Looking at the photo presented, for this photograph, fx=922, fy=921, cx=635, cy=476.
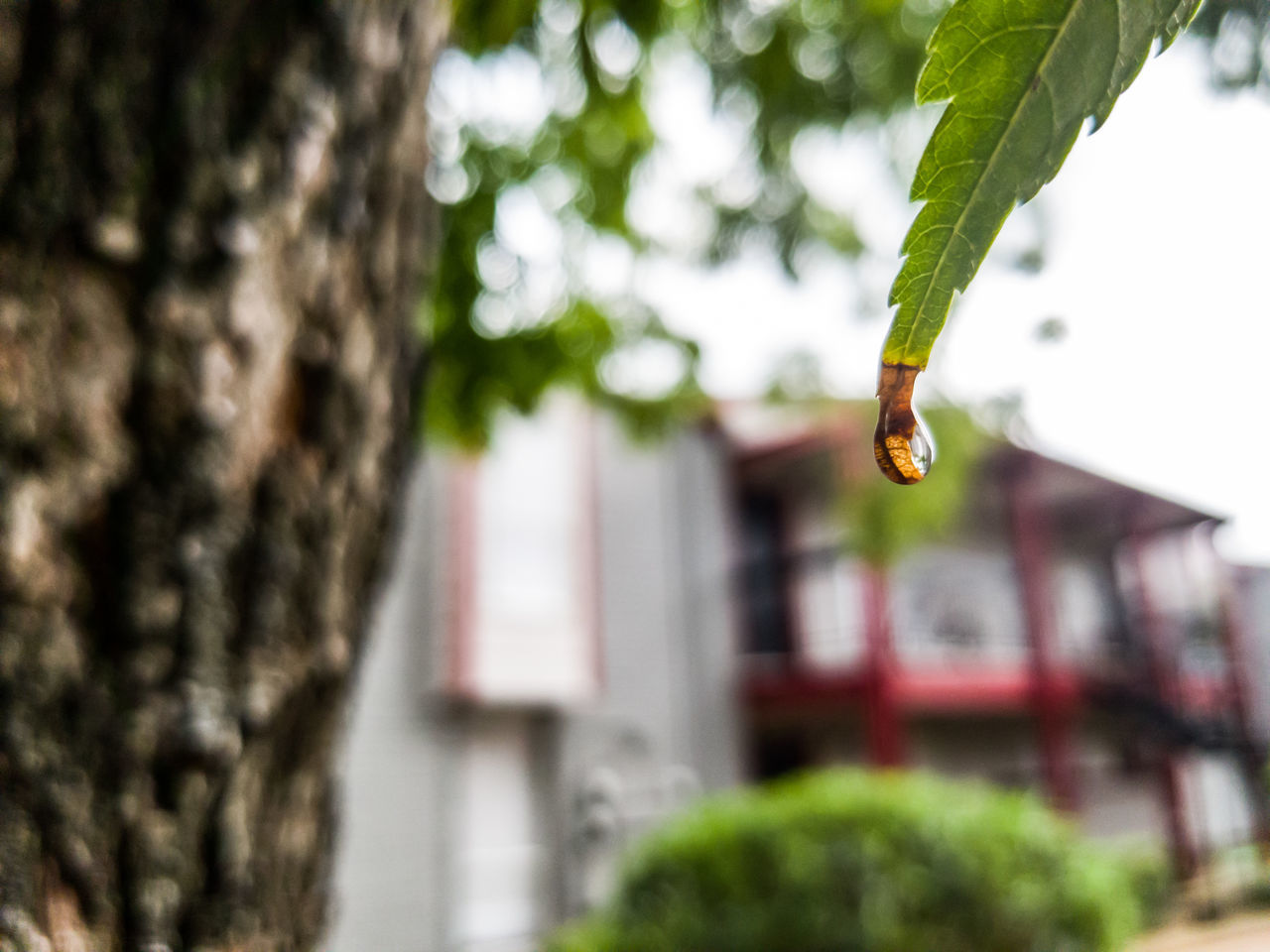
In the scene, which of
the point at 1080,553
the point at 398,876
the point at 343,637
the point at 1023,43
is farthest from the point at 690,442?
the point at 1023,43

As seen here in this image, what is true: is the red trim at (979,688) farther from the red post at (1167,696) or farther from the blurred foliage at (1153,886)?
the blurred foliage at (1153,886)

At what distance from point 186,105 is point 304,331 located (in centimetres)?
25

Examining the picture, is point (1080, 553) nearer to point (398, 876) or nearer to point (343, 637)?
point (398, 876)

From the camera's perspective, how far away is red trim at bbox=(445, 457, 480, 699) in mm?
6730

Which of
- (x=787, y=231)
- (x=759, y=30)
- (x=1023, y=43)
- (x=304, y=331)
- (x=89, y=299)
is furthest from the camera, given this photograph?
(x=787, y=231)

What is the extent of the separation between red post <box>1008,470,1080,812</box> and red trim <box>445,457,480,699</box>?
4.12m

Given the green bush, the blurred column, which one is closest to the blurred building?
the green bush

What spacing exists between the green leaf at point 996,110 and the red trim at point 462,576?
6.53 meters

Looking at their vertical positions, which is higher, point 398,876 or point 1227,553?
point 1227,553

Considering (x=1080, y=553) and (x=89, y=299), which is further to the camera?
(x=1080, y=553)

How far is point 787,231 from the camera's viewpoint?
3328mm

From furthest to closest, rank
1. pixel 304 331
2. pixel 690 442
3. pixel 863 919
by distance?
pixel 690 442 → pixel 863 919 → pixel 304 331

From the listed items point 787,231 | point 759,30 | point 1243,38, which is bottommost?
point 1243,38

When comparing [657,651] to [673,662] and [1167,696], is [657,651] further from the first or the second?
[1167,696]
